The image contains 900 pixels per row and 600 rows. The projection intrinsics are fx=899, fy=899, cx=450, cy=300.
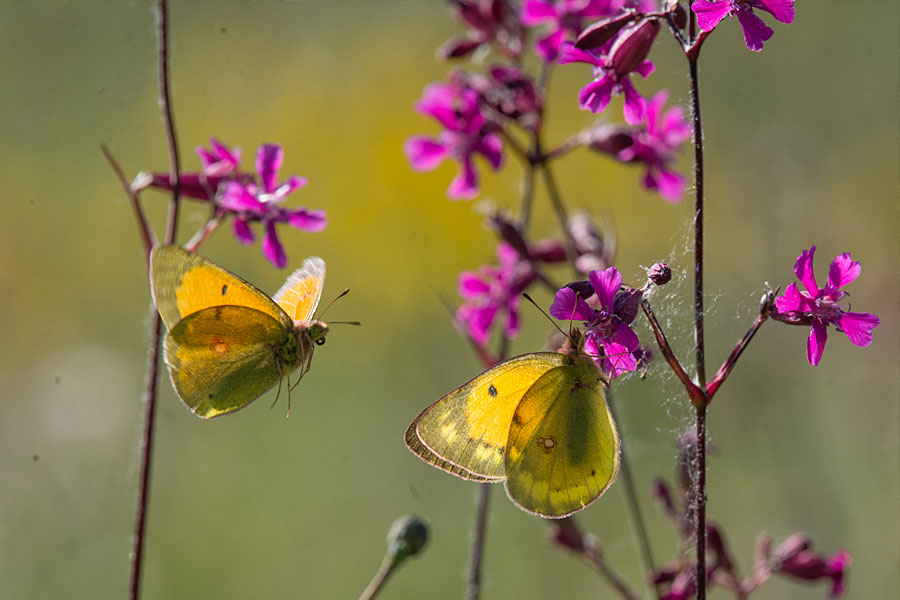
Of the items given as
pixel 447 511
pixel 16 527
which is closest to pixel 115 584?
pixel 16 527

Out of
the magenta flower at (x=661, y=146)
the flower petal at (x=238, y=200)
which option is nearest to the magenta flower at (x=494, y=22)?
the magenta flower at (x=661, y=146)

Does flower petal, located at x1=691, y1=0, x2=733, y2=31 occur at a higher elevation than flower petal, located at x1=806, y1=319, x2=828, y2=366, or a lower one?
higher

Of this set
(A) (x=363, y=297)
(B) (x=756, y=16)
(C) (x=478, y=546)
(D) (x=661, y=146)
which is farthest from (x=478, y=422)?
(A) (x=363, y=297)

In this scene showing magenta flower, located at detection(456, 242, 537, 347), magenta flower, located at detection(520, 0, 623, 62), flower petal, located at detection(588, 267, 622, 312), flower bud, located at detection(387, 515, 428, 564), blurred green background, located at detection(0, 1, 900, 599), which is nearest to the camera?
flower petal, located at detection(588, 267, 622, 312)

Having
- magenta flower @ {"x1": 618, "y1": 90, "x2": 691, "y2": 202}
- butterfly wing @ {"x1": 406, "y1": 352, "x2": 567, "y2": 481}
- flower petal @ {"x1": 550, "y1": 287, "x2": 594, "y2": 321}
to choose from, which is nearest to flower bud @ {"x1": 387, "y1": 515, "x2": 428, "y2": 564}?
butterfly wing @ {"x1": 406, "y1": 352, "x2": 567, "y2": 481}

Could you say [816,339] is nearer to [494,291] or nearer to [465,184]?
[494,291]

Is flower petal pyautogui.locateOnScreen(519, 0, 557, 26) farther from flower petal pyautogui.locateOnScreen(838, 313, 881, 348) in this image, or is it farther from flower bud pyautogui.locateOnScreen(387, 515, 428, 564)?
→ flower bud pyautogui.locateOnScreen(387, 515, 428, 564)

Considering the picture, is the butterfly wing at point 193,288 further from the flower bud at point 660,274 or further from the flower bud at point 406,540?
the flower bud at point 660,274
